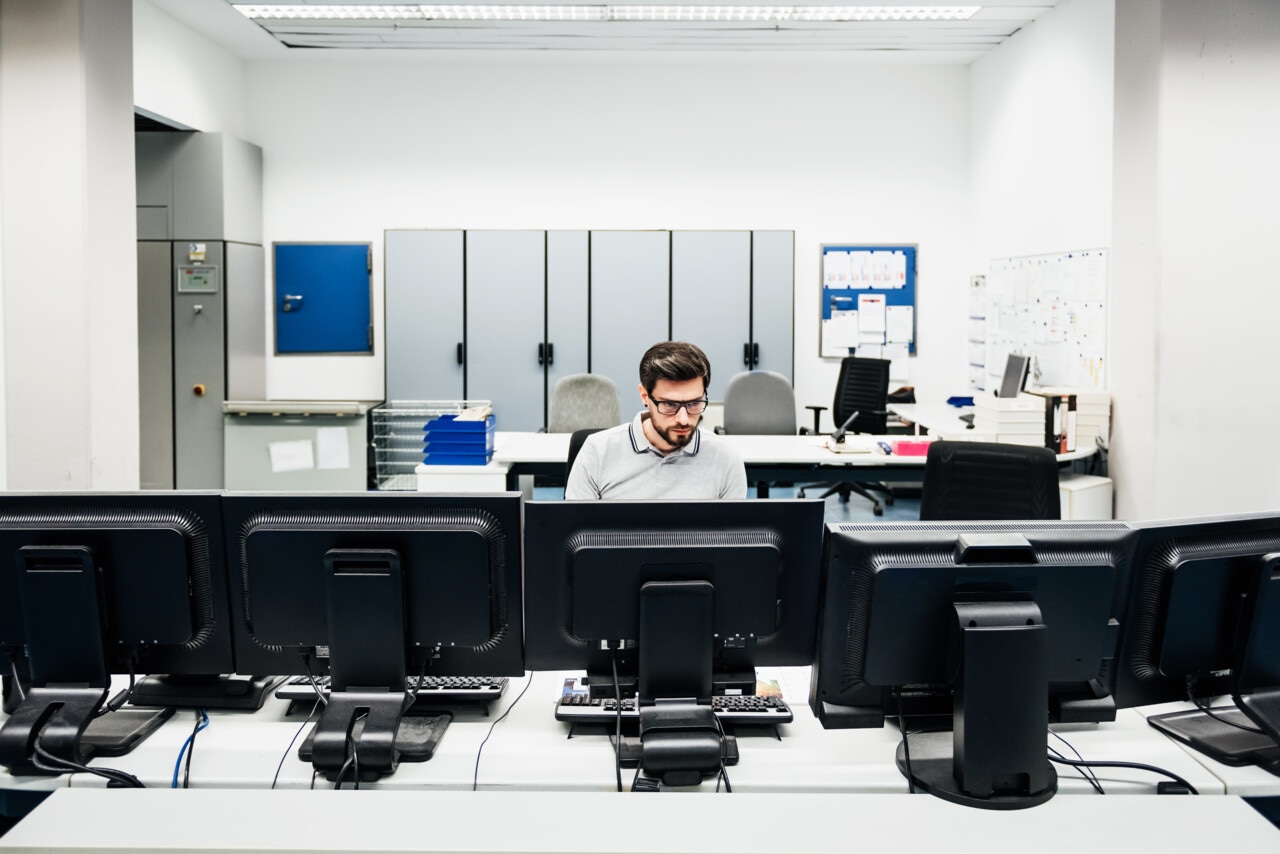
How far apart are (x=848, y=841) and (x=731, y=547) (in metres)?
0.52

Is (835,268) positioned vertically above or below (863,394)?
above

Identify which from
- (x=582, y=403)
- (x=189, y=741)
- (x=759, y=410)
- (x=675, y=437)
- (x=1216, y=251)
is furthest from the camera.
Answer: (x=759, y=410)

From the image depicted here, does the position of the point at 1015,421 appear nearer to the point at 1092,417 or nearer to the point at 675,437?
the point at 1092,417

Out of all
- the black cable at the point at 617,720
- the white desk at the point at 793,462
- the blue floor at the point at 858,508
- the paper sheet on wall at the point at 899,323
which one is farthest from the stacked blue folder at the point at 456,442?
the paper sheet on wall at the point at 899,323

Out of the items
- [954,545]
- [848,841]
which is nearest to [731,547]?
[954,545]

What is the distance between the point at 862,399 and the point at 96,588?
4811 millimetres

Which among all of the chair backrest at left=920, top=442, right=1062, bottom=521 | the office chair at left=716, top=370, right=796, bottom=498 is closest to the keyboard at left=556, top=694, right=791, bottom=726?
the chair backrest at left=920, top=442, right=1062, bottom=521

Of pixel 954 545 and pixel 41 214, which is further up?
pixel 41 214

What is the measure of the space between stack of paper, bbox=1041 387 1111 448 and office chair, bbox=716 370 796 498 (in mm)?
1397

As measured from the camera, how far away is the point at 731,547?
1.63m

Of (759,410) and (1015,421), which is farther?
(759,410)

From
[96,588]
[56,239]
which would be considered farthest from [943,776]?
[56,239]

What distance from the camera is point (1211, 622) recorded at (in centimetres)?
163

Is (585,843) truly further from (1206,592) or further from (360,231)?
(360,231)
